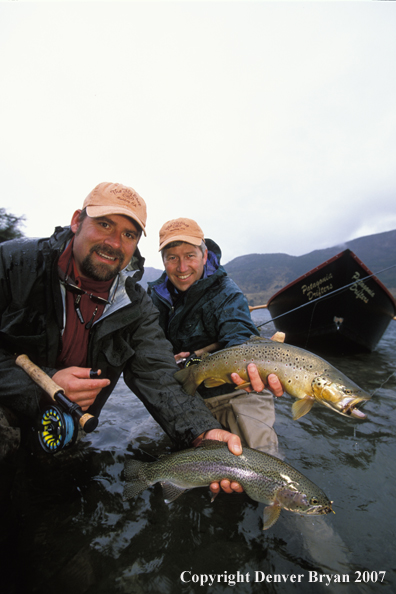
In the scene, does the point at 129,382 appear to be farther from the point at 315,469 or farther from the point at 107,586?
the point at 315,469

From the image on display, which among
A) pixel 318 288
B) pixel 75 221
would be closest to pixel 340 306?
pixel 318 288

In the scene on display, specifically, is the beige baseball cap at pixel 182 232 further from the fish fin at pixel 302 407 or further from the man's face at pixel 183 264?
the fish fin at pixel 302 407

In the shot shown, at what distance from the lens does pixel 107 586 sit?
194 cm

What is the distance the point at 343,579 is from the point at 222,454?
1.24 meters

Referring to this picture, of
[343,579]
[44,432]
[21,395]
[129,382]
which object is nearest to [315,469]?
[343,579]

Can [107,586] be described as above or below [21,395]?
below

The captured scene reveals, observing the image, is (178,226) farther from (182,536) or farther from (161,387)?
(182,536)

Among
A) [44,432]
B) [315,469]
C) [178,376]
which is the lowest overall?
[315,469]

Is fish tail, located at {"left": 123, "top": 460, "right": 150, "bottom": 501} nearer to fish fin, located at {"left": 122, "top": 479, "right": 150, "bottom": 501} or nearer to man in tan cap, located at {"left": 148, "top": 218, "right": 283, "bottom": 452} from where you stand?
fish fin, located at {"left": 122, "top": 479, "right": 150, "bottom": 501}

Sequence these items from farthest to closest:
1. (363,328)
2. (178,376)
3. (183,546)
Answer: (363,328) < (178,376) < (183,546)

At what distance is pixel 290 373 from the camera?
2676 mm

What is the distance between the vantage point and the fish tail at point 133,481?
8.02ft

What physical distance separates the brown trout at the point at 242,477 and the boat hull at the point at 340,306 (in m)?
6.84

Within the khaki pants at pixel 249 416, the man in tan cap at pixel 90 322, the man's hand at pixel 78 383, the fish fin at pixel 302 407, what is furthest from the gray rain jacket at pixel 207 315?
the man's hand at pixel 78 383
